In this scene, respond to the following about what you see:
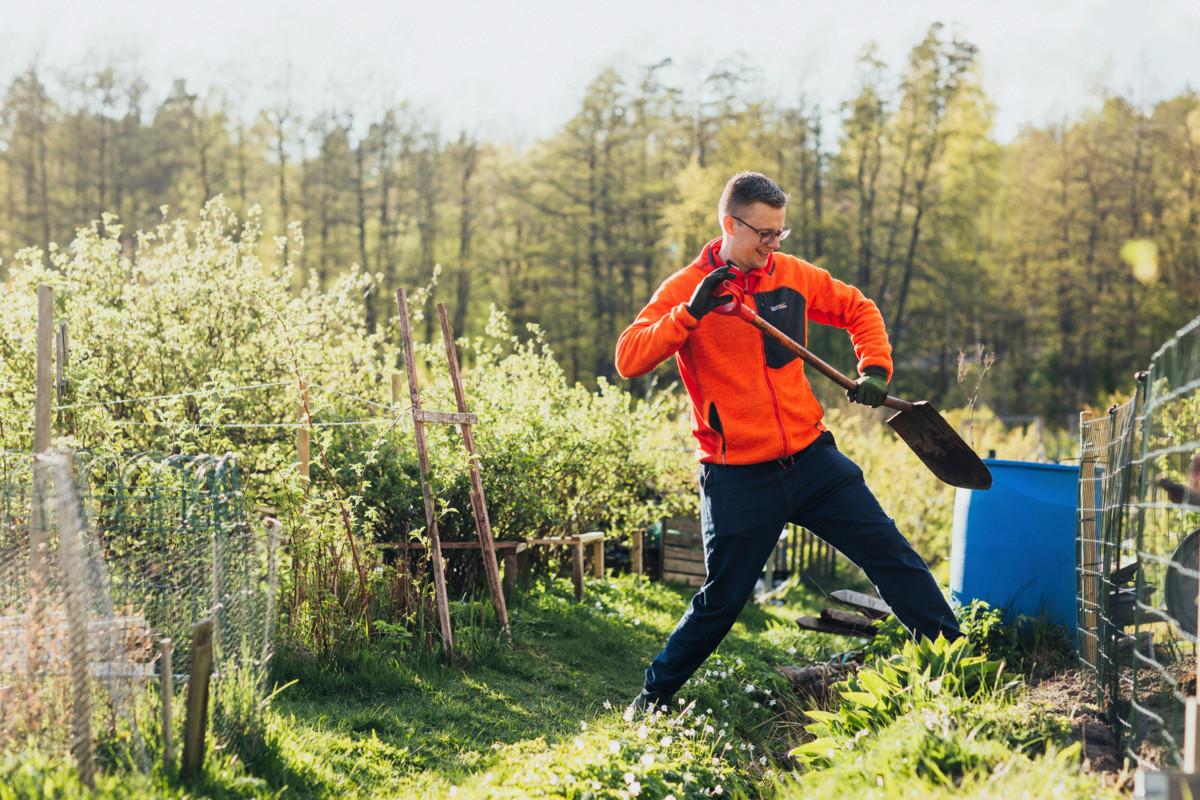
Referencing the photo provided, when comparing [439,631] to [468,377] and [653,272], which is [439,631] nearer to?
[468,377]

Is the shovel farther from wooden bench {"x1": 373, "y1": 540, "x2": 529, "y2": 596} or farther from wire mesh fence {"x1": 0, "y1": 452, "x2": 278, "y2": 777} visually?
wooden bench {"x1": 373, "y1": 540, "x2": 529, "y2": 596}

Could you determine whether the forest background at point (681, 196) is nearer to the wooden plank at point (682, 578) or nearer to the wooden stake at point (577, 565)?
the wooden plank at point (682, 578)

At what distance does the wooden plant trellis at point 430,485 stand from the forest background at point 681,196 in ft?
74.4

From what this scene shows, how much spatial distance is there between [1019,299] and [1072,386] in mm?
2986

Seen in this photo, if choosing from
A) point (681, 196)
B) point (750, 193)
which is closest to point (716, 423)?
point (750, 193)

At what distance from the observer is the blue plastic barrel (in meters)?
5.13

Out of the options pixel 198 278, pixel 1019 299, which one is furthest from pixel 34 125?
pixel 1019 299

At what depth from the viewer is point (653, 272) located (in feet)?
104

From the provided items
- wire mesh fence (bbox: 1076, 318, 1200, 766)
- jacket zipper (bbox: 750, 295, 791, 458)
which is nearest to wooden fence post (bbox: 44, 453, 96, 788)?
jacket zipper (bbox: 750, 295, 791, 458)

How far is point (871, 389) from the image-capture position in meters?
4.27

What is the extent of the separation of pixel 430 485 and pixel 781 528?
233 centimetres

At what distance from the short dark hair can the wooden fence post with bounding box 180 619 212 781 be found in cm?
244

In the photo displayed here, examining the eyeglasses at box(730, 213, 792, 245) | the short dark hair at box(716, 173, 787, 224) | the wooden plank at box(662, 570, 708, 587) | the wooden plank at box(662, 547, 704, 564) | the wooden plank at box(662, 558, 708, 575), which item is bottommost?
the wooden plank at box(662, 570, 708, 587)

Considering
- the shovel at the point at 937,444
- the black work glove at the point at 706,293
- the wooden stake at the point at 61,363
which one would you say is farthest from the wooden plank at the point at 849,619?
the wooden stake at the point at 61,363
